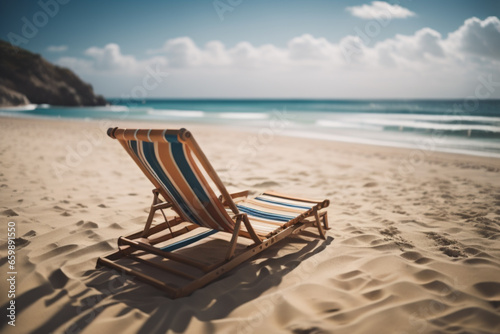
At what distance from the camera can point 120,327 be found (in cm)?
183

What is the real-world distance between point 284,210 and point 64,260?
77.3 inches

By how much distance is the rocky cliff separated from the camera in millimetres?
41750

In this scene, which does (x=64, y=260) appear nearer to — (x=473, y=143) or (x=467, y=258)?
(x=467, y=258)

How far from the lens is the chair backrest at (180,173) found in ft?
6.89

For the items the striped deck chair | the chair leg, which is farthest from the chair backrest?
the chair leg

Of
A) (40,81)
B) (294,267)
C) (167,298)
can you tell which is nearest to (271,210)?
(294,267)

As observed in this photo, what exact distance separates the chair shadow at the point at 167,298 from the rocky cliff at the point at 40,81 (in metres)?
45.8

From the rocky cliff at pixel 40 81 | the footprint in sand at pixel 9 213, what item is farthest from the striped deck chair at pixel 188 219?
the rocky cliff at pixel 40 81

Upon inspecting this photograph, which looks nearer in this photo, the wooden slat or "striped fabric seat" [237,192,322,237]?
the wooden slat

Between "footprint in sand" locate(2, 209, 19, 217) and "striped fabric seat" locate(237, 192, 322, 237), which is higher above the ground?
"striped fabric seat" locate(237, 192, 322, 237)

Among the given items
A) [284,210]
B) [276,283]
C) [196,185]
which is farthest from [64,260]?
[284,210]

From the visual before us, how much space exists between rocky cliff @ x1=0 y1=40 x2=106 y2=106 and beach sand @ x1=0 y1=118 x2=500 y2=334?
4420cm

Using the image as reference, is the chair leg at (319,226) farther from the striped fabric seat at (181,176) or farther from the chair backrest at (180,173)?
the chair backrest at (180,173)

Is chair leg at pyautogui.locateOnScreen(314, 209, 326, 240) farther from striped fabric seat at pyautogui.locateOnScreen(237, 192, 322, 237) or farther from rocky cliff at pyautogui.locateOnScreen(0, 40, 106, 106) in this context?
rocky cliff at pyautogui.locateOnScreen(0, 40, 106, 106)
